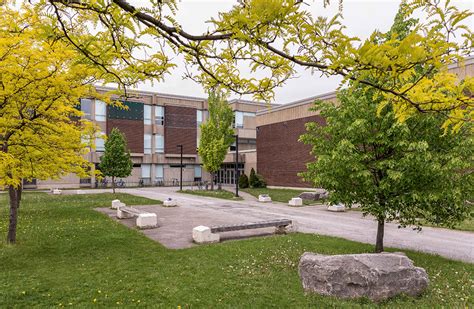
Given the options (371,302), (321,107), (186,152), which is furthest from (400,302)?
(186,152)

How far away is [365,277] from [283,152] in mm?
29424

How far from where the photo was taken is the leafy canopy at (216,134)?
1294 inches

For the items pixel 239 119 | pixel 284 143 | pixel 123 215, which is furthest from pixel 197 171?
pixel 123 215

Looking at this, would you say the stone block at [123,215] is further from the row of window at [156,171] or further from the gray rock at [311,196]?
the row of window at [156,171]

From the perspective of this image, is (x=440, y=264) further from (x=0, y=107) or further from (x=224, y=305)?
(x=0, y=107)

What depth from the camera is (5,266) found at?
26.6ft

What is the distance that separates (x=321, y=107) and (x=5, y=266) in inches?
363

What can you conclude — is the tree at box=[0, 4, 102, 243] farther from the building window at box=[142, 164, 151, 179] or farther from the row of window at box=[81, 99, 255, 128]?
the building window at box=[142, 164, 151, 179]

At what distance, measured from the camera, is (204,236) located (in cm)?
1059

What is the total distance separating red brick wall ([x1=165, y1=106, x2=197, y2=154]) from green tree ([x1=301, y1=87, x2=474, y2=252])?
4300 cm

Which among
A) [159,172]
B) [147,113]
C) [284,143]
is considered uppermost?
[147,113]

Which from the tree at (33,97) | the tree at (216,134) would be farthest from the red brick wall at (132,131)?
the tree at (33,97)

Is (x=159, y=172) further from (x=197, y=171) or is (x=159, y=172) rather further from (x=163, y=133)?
(x=197, y=171)

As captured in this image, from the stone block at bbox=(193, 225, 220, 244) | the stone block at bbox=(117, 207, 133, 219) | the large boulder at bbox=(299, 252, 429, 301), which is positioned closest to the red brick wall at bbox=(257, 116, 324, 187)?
the stone block at bbox=(117, 207, 133, 219)
